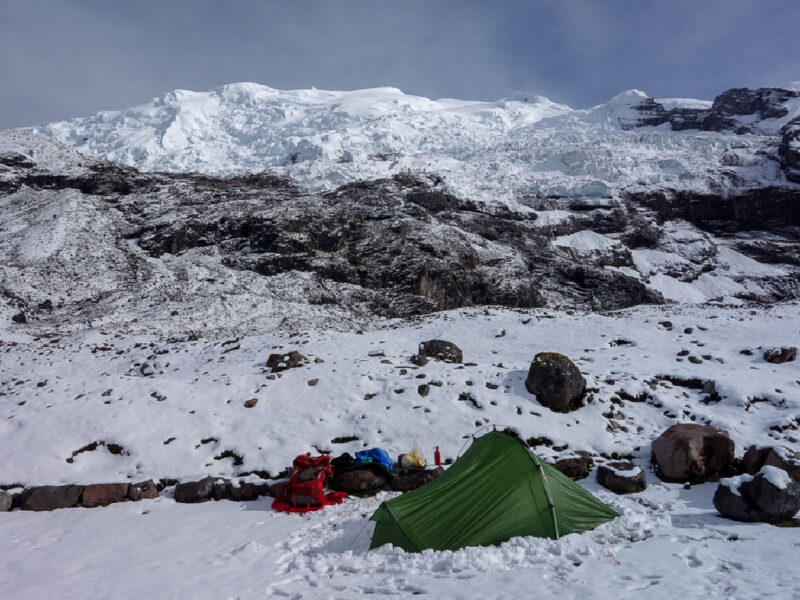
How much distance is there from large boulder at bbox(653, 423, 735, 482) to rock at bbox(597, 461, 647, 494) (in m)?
0.76

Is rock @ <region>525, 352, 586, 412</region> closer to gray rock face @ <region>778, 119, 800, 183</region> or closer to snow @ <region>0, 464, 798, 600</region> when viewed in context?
snow @ <region>0, 464, 798, 600</region>

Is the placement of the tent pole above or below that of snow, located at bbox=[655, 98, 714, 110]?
below

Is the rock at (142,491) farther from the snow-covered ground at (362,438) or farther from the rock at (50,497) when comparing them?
the rock at (50,497)

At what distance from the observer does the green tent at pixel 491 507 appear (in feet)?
22.9

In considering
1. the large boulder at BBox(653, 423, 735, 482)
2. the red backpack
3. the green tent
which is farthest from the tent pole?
the red backpack

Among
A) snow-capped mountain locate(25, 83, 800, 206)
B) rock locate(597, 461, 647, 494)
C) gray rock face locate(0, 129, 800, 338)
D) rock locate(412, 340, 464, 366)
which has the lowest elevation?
rock locate(597, 461, 647, 494)

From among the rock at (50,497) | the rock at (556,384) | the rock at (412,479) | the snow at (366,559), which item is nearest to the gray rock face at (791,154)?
the rock at (556,384)

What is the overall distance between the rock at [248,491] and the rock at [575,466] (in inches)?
264

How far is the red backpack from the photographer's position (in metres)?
9.20

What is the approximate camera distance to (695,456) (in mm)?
9445

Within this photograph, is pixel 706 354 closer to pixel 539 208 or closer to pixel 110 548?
pixel 110 548

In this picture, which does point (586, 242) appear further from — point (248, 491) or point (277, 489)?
point (248, 491)

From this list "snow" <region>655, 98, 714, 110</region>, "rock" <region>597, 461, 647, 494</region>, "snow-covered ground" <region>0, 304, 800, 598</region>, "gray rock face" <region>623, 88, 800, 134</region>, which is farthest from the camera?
"snow" <region>655, 98, 714, 110</region>

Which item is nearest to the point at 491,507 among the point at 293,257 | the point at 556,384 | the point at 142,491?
the point at 556,384
